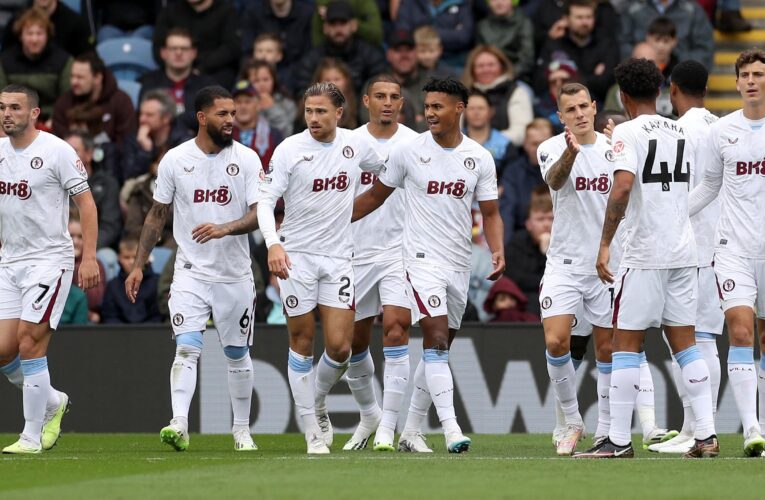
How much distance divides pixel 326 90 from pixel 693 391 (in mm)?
3693

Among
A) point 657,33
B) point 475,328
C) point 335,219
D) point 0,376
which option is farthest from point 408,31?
point 335,219

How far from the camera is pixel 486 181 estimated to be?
39.7 ft

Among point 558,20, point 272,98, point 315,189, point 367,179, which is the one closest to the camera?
point 315,189

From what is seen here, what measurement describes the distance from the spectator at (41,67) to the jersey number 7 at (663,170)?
11.4 m

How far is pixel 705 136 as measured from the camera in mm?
11094

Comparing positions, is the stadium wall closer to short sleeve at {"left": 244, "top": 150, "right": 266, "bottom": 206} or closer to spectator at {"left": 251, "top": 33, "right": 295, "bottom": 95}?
short sleeve at {"left": 244, "top": 150, "right": 266, "bottom": 206}

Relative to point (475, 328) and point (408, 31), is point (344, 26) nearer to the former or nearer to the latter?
point (408, 31)

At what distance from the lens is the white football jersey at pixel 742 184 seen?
10812 millimetres

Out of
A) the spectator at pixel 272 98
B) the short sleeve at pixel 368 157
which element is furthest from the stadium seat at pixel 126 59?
the short sleeve at pixel 368 157

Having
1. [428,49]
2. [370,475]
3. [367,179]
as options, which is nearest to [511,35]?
[428,49]

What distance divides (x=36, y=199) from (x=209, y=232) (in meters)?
1.45

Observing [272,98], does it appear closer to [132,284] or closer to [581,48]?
[581,48]

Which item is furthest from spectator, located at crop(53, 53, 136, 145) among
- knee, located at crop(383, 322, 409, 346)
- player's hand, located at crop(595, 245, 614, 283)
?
player's hand, located at crop(595, 245, 614, 283)

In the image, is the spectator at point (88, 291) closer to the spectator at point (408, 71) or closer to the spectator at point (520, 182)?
the spectator at point (408, 71)
